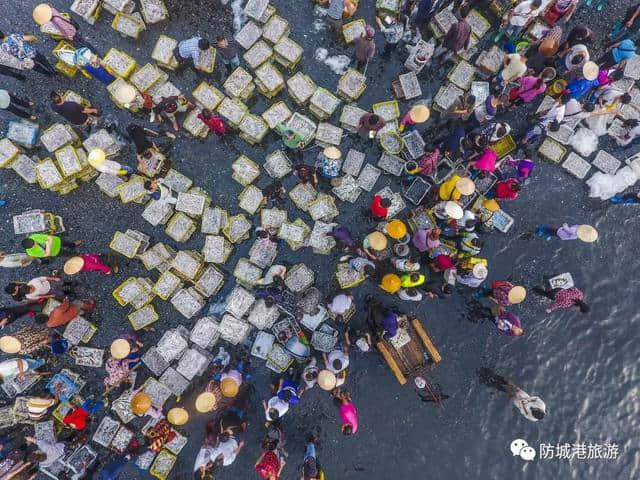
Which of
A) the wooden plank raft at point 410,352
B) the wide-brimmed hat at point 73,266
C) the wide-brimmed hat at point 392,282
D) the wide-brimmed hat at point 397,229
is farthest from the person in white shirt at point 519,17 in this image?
the wide-brimmed hat at point 73,266

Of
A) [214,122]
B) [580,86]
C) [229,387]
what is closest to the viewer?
[229,387]

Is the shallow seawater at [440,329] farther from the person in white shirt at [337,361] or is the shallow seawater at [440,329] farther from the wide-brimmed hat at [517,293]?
the wide-brimmed hat at [517,293]

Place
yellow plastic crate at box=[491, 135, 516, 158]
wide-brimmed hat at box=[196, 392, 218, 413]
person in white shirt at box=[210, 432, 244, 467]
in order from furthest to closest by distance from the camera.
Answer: yellow plastic crate at box=[491, 135, 516, 158]
person in white shirt at box=[210, 432, 244, 467]
wide-brimmed hat at box=[196, 392, 218, 413]

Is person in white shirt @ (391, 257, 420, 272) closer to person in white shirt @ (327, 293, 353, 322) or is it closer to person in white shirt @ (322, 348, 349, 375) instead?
person in white shirt @ (327, 293, 353, 322)

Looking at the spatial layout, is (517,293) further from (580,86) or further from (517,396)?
(580,86)

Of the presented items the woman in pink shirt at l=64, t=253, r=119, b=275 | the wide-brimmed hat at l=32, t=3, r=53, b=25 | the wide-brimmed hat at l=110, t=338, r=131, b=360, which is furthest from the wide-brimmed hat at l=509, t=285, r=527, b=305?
the wide-brimmed hat at l=32, t=3, r=53, b=25

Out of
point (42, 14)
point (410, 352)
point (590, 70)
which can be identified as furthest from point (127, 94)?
point (590, 70)
